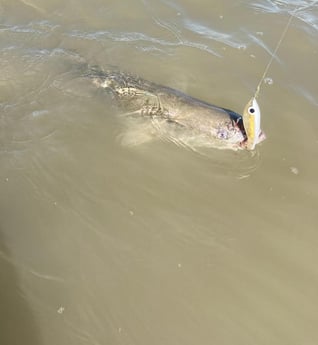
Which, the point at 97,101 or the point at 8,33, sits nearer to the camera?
the point at 97,101

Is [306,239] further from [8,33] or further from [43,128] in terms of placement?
[8,33]

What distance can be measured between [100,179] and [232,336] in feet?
6.47

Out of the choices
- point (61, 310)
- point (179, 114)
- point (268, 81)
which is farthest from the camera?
point (268, 81)

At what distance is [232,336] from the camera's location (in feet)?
11.6

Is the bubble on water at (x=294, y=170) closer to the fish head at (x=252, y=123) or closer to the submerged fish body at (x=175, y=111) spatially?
the fish head at (x=252, y=123)

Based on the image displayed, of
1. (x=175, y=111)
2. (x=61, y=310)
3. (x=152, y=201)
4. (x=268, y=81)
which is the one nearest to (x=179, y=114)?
(x=175, y=111)

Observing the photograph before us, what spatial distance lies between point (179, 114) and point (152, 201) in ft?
3.81

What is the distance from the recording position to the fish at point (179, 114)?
479 cm

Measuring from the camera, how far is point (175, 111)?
5137mm

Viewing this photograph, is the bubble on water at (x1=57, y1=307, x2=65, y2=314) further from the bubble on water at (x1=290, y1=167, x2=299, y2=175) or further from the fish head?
the bubble on water at (x1=290, y1=167, x2=299, y2=175)

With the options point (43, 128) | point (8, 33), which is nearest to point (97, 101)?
point (43, 128)

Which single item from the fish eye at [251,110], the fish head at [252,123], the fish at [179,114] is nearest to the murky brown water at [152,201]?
the fish at [179,114]

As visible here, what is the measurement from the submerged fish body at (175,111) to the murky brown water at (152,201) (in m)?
0.17

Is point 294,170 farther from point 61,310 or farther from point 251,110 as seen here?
point 61,310
